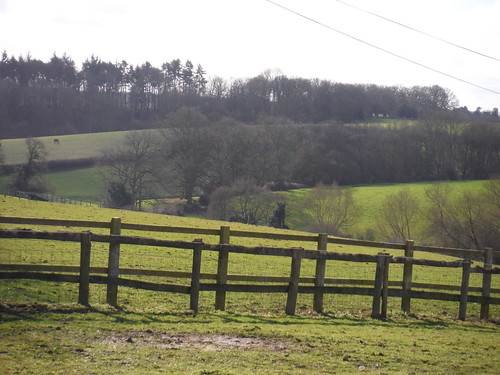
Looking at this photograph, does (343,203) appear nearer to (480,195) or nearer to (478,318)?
(480,195)

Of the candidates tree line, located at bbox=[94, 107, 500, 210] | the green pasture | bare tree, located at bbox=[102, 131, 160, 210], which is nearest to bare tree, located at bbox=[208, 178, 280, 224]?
tree line, located at bbox=[94, 107, 500, 210]

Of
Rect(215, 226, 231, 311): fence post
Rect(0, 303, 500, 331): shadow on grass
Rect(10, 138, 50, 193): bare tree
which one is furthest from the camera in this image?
Rect(10, 138, 50, 193): bare tree

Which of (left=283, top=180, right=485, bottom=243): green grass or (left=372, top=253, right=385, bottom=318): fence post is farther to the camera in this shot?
(left=283, top=180, right=485, bottom=243): green grass

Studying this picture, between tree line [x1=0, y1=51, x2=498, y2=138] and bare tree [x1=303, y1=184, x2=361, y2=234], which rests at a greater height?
tree line [x1=0, y1=51, x2=498, y2=138]

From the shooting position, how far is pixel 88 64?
127 metres

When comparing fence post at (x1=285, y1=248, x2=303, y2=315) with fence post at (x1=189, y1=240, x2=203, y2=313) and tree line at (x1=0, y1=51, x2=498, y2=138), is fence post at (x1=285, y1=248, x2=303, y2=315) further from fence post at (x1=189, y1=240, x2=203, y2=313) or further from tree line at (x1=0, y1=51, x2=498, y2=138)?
tree line at (x1=0, y1=51, x2=498, y2=138)

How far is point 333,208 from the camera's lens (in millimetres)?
64375

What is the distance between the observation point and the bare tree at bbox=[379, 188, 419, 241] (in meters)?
59.9

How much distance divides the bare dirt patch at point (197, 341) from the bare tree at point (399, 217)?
54028 millimetres

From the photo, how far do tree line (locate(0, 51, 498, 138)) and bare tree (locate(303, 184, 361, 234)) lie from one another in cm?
4417

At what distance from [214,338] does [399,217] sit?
5593 centimetres

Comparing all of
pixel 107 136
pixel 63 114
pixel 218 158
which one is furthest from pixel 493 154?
pixel 63 114

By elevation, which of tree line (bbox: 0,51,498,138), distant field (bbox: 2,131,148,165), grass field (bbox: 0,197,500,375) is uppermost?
tree line (bbox: 0,51,498,138)

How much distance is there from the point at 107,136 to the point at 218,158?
32.9m
